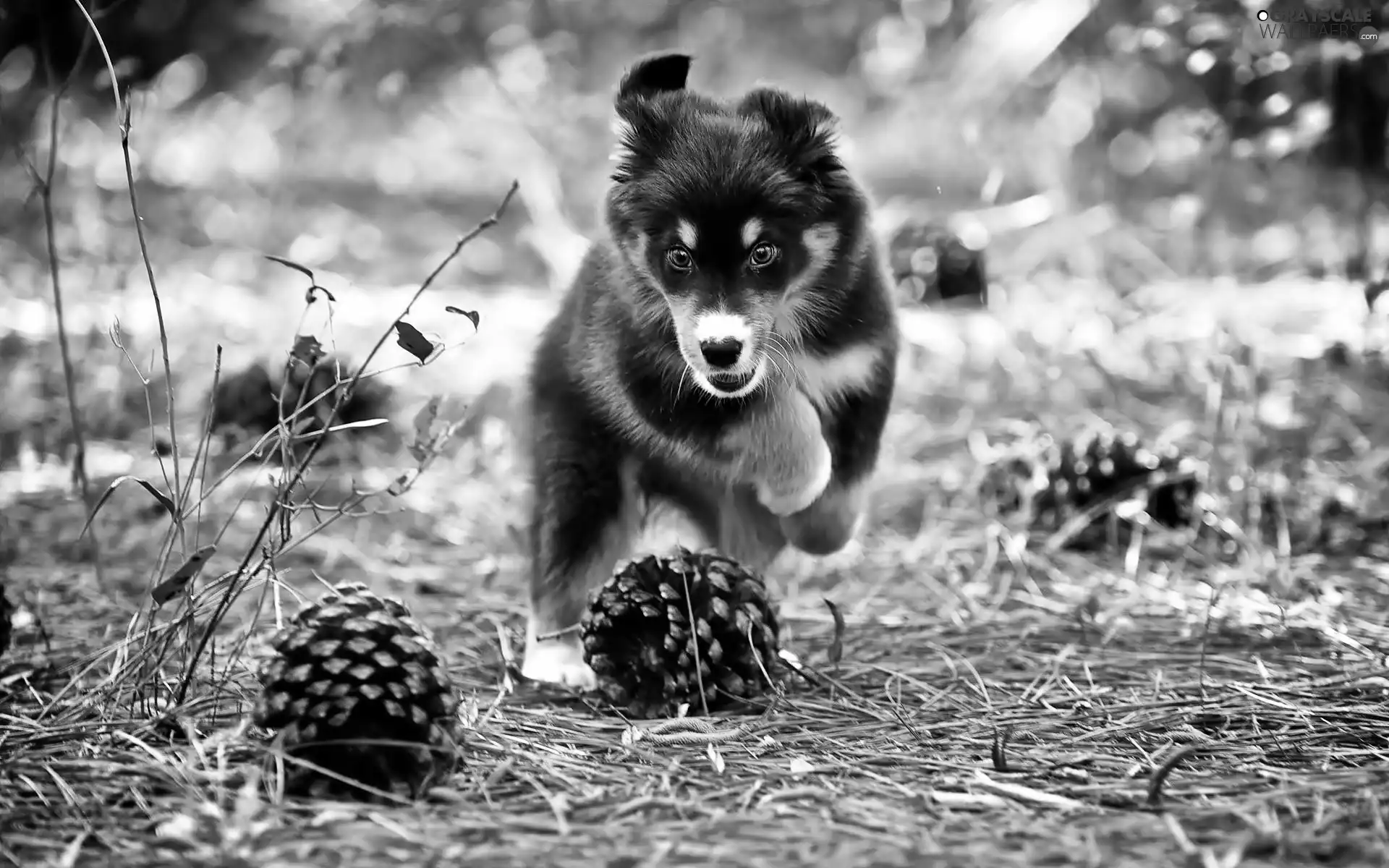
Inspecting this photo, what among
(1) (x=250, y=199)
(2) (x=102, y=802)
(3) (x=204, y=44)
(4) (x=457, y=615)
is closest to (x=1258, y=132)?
(4) (x=457, y=615)

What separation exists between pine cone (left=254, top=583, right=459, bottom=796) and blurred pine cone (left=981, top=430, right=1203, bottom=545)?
2.69 m

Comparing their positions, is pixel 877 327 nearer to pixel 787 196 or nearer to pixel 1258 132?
pixel 787 196

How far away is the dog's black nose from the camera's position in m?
2.86

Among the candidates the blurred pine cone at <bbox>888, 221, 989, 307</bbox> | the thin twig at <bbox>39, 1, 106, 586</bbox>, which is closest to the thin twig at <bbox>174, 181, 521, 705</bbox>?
the thin twig at <bbox>39, 1, 106, 586</bbox>

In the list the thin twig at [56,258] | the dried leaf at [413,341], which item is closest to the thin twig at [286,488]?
the dried leaf at [413,341]

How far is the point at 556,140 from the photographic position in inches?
285

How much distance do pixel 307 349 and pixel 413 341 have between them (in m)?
0.27

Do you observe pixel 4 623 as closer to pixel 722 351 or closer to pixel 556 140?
pixel 722 351

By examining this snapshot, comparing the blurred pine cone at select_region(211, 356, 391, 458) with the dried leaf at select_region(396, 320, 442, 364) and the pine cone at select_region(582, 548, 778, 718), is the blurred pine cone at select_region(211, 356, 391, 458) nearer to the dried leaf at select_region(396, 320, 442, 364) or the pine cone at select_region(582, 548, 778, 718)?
the pine cone at select_region(582, 548, 778, 718)

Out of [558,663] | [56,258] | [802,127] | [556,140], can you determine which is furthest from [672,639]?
[556,140]

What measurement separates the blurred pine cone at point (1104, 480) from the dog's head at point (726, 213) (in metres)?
1.48

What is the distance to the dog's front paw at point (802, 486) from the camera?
11.1 feet

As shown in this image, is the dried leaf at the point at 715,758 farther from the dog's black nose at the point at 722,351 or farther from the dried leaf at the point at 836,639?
the dog's black nose at the point at 722,351

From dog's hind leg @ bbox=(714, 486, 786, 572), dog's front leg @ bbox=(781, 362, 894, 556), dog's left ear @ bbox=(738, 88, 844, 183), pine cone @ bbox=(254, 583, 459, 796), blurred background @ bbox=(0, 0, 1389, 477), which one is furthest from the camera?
blurred background @ bbox=(0, 0, 1389, 477)
